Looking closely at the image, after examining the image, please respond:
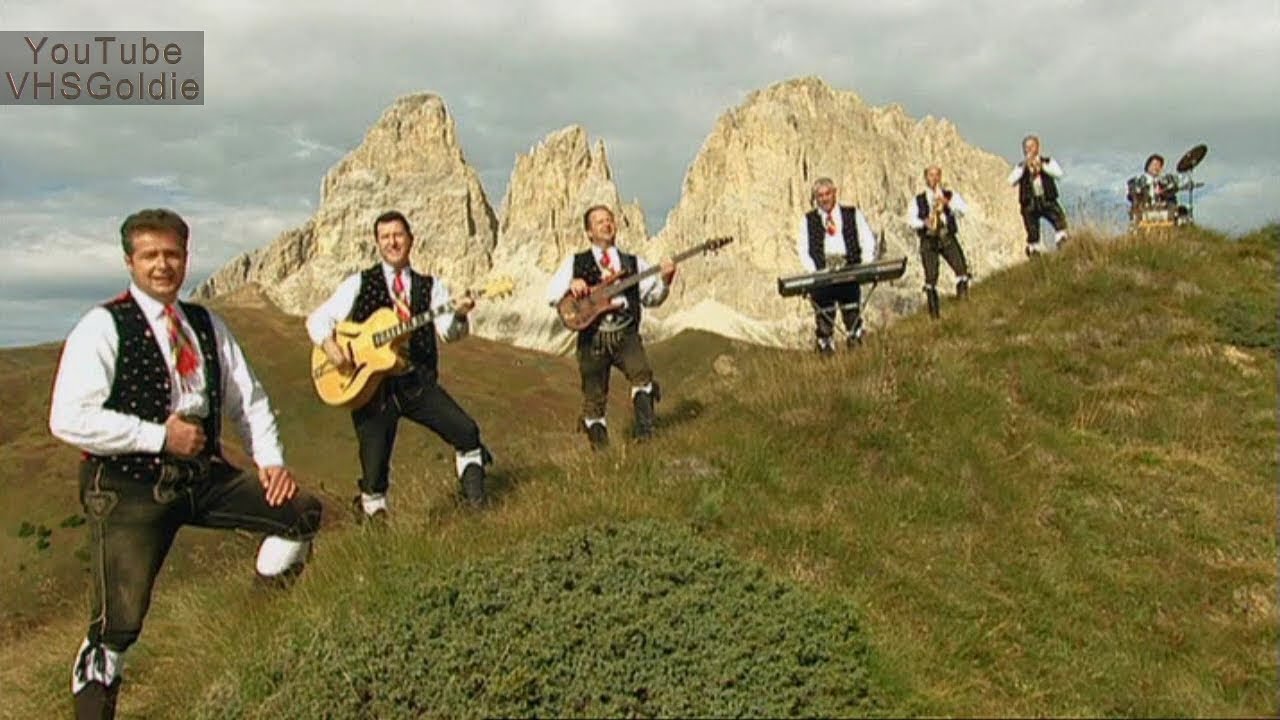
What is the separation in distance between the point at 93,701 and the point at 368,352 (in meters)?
2.63

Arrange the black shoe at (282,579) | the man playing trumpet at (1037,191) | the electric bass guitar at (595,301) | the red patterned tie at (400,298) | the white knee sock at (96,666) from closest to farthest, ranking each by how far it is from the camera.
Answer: the white knee sock at (96,666), the black shoe at (282,579), the red patterned tie at (400,298), the electric bass guitar at (595,301), the man playing trumpet at (1037,191)

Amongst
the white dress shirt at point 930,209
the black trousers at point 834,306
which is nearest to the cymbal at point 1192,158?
the white dress shirt at point 930,209

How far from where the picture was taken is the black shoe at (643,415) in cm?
867

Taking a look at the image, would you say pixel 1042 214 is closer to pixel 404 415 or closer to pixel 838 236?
pixel 838 236

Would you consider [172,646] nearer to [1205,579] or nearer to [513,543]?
[513,543]

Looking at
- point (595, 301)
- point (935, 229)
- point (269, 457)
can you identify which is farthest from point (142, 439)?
point (935, 229)

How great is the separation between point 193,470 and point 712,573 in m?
2.79

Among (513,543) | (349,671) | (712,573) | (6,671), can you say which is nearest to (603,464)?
(513,543)

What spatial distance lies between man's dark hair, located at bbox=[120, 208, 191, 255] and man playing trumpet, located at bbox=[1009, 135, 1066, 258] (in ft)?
39.8

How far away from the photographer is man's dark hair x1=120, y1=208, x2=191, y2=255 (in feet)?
17.5

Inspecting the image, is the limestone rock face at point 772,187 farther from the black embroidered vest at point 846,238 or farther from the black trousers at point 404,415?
the black trousers at point 404,415

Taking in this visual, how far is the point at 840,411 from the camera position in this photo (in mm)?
8320

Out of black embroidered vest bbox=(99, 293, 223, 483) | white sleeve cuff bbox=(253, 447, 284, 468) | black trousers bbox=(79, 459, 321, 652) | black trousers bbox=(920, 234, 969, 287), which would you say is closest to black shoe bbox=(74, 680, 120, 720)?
black trousers bbox=(79, 459, 321, 652)

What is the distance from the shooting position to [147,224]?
5336 mm
